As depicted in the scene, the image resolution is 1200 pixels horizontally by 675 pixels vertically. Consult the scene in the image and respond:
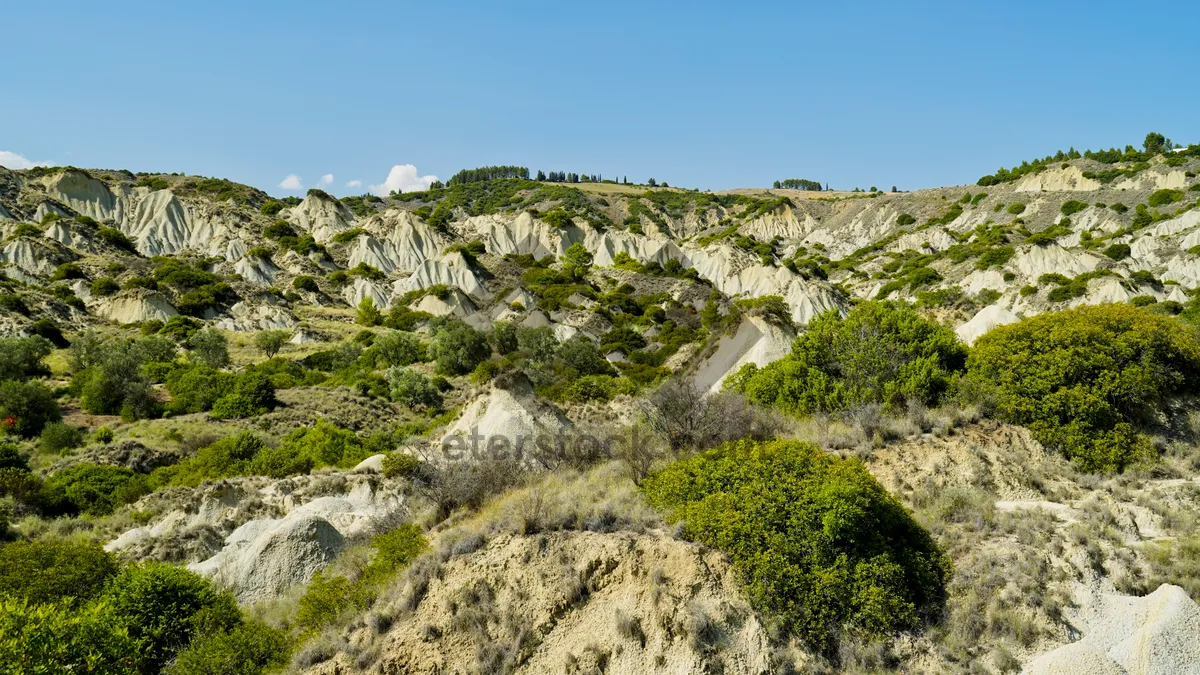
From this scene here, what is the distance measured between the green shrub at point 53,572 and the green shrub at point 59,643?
2736mm

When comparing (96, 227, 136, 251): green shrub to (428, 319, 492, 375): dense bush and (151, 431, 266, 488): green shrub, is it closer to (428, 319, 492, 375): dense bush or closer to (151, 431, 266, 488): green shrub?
(428, 319, 492, 375): dense bush

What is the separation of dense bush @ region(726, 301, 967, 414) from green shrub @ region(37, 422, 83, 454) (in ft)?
91.3

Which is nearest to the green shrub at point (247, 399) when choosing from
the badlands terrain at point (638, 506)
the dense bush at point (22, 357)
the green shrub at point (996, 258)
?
the badlands terrain at point (638, 506)

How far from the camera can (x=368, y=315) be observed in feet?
203

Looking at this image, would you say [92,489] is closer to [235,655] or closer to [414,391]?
Answer: [414,391]

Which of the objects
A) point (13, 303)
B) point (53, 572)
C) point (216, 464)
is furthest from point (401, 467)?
point (13, 303)

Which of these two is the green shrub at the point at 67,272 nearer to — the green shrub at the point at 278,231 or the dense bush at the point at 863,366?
the green shrub at the point at 278,231

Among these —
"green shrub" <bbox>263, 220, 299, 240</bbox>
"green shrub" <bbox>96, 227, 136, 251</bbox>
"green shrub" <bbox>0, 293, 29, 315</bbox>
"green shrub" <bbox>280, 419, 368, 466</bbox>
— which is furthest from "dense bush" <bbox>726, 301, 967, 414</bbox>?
"green shrub" <bbox>96, 227, 136, 251</bbox>

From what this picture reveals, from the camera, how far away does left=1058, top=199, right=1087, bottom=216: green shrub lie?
83.5m

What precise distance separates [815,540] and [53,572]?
46.0 feet

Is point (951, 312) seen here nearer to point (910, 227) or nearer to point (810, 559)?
point (810, 559)

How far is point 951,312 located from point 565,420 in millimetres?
31052

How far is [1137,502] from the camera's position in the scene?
506 inches

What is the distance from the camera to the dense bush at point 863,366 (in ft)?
59.3
